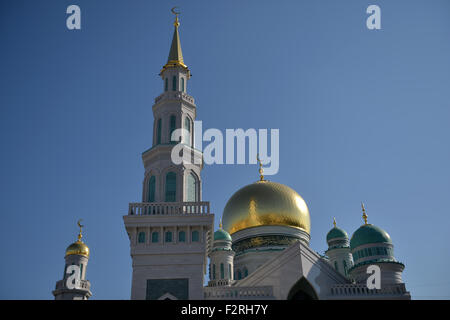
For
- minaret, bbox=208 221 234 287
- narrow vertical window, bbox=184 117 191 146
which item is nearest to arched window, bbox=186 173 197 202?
narrow vertical window, bbox=184 117 191 146

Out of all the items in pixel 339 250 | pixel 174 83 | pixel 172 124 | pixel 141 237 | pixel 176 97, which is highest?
pixel 174 83

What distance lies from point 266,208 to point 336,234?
6.97 metres

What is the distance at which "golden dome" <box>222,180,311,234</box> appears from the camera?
33.0 m

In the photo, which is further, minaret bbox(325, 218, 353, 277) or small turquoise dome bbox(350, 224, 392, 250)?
minaret bbox(325, 218, 353, 277)

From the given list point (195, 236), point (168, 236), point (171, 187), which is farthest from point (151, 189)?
point (195, 236)

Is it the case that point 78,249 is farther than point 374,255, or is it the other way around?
point 78,249

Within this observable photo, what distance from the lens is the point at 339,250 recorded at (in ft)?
114

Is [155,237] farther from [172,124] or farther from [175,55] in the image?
[175,55]

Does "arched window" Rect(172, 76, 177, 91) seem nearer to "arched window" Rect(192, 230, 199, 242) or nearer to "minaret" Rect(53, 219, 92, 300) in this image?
"arched window" Rect(192, 230, 199, 242)

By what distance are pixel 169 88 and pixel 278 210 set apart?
13.4 m

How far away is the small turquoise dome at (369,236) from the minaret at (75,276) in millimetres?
17871

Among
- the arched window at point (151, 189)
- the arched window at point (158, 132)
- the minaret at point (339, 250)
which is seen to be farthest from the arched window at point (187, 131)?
the minaret at point (339, 250)
